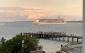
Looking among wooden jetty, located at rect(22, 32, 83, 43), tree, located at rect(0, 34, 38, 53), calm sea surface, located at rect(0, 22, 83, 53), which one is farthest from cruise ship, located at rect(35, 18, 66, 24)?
tree, located at rect(0, 34, 38, 53)

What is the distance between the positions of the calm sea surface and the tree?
0.23ft

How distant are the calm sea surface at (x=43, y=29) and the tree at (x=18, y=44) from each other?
0.07 meters

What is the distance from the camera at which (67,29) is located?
2.21 meters

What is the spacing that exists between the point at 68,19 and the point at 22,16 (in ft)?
2.01

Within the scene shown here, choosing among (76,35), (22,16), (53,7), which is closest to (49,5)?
(53,7)

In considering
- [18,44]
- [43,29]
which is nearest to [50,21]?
[43,29]

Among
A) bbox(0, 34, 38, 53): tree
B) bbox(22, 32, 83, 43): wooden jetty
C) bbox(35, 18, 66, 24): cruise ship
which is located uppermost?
bbox(35, 18, 66, 24): cruise ship

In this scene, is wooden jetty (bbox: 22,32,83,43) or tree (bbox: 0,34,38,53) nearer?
tree (bbox: 0,34,38,53)

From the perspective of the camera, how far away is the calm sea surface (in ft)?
6.75

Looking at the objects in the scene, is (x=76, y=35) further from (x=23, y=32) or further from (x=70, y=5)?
(x=23, y=32)

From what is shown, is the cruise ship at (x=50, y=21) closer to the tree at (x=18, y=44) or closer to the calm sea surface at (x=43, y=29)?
the calm sea surface at (x=43, y=29)

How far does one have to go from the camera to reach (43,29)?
7.20ft

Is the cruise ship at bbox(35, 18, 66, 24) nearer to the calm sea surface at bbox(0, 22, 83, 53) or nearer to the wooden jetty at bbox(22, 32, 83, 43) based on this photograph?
the calm sea surface at bbox(0, 22, 83, 53)

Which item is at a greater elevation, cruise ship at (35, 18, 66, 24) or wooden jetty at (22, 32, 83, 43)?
cruise ship at (35, 18, 66, 24)
